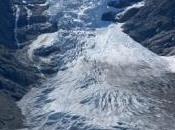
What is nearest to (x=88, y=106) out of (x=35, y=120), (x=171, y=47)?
(x=35, y=120)

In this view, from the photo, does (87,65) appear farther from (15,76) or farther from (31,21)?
(31,21)

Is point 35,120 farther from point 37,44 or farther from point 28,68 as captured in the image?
point 37,44

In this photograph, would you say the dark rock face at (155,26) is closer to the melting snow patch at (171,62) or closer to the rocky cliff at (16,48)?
the melting snow patch at (171,62)

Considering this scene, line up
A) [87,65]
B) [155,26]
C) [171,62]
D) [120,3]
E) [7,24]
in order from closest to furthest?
[87,65], [171,62], [155,26], [7,24], [120,3]

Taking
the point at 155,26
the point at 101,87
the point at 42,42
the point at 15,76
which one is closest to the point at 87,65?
the point at 101,87

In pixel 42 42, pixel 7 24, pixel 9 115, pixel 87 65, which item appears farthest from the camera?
pixel 7 24

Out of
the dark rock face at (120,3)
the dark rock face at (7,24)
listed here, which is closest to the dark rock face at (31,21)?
the dark rock face at (7,24)
